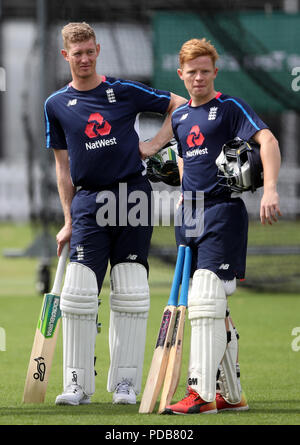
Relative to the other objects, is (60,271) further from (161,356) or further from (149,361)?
(149,361)

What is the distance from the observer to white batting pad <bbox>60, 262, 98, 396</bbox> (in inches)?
171

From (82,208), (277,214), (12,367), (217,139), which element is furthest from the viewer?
(12,367)

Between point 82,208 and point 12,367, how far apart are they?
5.10 feet

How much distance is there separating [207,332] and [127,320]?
537 millimetres

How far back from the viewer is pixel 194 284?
4.13m

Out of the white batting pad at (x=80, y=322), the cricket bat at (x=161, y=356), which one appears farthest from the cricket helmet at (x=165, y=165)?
the white batting pad at (x=80, y=322)

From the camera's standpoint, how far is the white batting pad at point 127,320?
443 cm

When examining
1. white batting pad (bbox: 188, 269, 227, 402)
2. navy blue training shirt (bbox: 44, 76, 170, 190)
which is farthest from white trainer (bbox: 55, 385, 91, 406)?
navy blue training shirt (bbox: 44, 76, 170, 190)

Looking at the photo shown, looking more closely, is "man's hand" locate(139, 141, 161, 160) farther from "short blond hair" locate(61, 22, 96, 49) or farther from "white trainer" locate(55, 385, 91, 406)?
"white trainer" locate(55, 385, 91, 406)

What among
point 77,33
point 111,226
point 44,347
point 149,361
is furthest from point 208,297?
point 149,361

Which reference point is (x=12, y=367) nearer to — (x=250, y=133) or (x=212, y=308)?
(x=212, y=308)

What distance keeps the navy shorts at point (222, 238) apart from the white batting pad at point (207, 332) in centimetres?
6

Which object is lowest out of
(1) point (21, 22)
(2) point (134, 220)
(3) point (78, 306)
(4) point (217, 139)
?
(3) point (78, 306)

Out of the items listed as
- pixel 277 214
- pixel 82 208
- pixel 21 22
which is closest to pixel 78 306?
pixel 82 208
